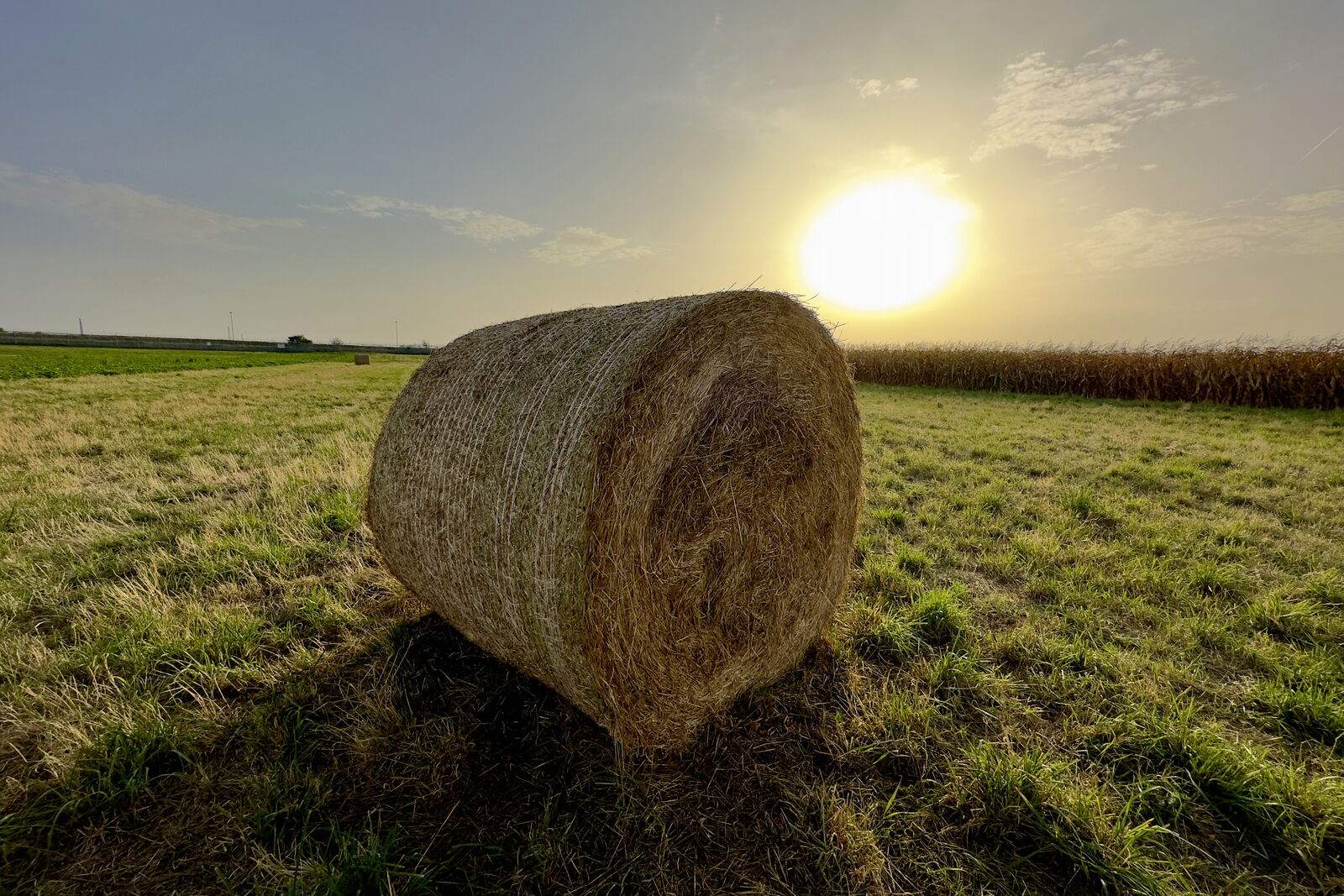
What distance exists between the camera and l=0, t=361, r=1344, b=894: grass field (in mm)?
2146

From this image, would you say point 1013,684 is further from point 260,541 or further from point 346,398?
point 346,398

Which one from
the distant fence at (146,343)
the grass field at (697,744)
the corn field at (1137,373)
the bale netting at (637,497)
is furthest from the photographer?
the distant fence at (146,343)

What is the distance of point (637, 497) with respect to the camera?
8.07 feet

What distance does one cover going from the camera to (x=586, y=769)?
2.61 m

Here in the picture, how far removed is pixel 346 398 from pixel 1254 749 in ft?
60.6

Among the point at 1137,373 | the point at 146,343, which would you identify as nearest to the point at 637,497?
the point at 1137,373

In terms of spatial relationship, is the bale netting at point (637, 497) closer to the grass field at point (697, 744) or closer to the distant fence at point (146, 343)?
the grass field at point (697, 744)

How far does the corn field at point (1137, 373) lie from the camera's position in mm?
17953

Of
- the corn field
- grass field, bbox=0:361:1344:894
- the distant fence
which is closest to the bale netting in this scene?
grass field, bbox=0:361:1344:894

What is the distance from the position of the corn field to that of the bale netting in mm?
24532

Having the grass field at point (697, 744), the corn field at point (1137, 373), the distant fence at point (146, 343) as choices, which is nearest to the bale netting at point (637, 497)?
the grass field at point (697, 744)

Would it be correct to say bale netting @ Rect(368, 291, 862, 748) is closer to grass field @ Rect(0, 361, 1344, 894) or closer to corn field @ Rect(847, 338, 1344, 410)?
grass field @ Rect(0, 361, 1344, 894)

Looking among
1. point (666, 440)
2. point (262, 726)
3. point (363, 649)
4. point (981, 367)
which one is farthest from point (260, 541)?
point (981, 367)

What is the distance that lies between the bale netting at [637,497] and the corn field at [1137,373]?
80.5 feet
